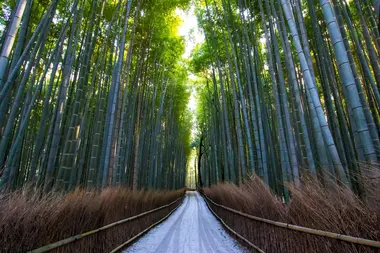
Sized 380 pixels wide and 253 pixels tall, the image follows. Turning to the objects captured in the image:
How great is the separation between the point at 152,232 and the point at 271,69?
3773 mm

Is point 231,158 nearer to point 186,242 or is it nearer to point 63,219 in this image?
→ point 186,242

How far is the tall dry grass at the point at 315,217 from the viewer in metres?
1.29

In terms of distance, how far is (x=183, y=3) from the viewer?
660 centimetres

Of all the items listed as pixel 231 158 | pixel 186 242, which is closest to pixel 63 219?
pixel 186 242

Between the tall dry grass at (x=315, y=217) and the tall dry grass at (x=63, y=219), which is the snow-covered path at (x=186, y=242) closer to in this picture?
the tall dry grass at (x=63, y=219)

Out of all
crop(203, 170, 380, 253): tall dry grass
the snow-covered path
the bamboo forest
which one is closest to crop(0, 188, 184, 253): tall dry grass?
the bamboo forest

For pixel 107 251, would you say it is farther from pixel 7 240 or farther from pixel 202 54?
pixel 202 54

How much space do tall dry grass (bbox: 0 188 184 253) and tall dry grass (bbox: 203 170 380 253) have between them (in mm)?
1866

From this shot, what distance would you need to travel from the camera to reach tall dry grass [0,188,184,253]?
143cm

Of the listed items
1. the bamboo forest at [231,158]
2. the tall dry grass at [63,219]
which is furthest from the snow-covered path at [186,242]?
the tall dry grass at [63,219]

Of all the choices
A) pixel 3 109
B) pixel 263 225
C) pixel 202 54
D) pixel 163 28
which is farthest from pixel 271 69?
pixel 202 54

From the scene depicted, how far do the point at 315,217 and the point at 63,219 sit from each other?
194 cm

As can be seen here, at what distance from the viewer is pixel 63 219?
1966 mm

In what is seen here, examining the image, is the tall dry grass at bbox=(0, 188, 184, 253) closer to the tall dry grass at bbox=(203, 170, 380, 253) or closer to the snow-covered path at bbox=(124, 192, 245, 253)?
the snow-covered path at bbox=(124, 192, 245, 253)
